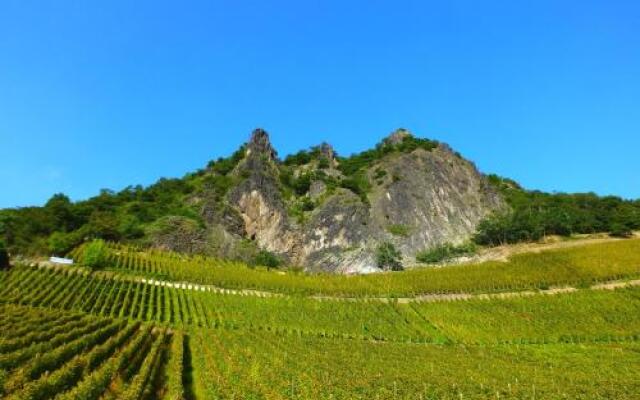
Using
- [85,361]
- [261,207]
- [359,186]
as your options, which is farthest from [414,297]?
[359,186]

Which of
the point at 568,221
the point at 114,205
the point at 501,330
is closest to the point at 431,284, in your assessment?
the point at 501,330

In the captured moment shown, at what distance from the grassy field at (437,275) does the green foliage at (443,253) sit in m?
22.0

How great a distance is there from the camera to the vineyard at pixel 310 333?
25.9 metres

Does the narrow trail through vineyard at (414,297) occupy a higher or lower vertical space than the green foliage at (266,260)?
lower

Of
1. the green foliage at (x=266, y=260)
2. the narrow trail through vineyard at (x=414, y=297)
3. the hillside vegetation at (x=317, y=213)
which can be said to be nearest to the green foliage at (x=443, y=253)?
the hillside vegetation at (x=317, y=213)

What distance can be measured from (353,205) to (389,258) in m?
21.2

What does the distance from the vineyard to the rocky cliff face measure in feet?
96.5

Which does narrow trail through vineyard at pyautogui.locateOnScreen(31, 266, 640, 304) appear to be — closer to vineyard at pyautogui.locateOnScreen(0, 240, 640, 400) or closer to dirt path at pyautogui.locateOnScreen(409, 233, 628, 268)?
vineyard at pyautogui.locateOnScreen(0, 240, 640, 400)

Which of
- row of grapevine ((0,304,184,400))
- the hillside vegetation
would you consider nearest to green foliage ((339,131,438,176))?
the hillside vegetation

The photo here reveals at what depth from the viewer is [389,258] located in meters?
99.9

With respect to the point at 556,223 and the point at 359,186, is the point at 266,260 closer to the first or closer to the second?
the point at 359,186

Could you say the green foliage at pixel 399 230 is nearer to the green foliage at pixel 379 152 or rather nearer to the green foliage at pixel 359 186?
the green foliage at pixel 359 186

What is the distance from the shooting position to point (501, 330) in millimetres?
52312

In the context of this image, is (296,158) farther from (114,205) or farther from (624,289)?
(624,289)
